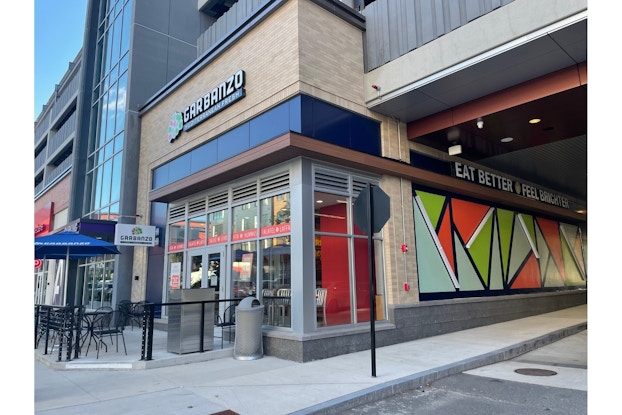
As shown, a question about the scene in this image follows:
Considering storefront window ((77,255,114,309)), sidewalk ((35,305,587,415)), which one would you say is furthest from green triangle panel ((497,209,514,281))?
storefront window ((77,255,114,309))

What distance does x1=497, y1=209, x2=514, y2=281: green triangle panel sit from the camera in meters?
15.1

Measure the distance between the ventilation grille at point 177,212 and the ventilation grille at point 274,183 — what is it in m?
4.53

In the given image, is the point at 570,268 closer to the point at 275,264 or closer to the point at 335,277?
the point at 335,277

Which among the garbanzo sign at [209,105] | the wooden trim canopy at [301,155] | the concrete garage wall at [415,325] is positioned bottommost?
the concrete garage wall at [415,325]

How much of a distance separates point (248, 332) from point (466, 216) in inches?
327

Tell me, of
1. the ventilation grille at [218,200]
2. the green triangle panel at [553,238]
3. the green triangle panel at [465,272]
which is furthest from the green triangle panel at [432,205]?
the green triangle panel at [553,238]

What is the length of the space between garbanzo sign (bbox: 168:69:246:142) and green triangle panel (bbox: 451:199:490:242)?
7326mm

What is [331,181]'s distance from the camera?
988cm

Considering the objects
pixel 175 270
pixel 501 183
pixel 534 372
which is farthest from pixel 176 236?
pixel 501 183

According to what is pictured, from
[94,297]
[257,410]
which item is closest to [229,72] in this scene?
[257,410]

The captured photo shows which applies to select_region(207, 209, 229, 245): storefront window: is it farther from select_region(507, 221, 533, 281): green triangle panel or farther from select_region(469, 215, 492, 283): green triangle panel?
select_region(507, 221, 533, 281): green triangle panel

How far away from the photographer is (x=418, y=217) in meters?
11.7

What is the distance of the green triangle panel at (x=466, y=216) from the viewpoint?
1317cm

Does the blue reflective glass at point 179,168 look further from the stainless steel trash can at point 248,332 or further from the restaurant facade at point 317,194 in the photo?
the stainless steel trash can at point 248,332
